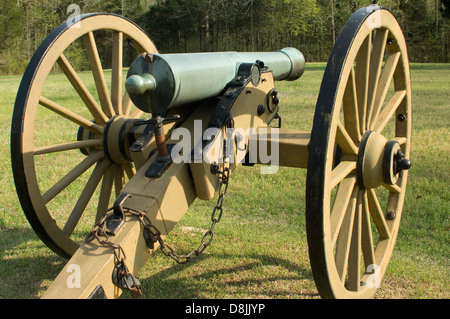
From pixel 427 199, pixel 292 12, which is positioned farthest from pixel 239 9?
pixel 427 199

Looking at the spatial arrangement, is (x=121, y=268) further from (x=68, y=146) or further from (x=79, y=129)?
(x=79, y=129)

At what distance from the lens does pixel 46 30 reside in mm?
30266

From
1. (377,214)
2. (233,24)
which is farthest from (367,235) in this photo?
(233,24)

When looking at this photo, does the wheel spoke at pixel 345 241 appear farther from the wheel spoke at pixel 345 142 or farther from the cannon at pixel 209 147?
the wheel spoke at pixel 345 142

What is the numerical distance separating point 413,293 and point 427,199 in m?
1.71

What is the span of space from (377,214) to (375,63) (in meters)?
0.85

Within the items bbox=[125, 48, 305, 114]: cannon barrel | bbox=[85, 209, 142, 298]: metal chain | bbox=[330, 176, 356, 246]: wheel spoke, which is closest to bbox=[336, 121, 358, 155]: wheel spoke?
bbox=[330, 176, 356, 246]: wheel spoke

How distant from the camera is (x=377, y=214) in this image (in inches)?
108

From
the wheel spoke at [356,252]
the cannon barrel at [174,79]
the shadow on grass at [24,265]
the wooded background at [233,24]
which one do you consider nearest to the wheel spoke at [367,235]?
the wheel spoke at [356,252]

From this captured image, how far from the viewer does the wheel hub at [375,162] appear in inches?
93.0

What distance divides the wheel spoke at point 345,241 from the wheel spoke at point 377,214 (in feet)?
1.04

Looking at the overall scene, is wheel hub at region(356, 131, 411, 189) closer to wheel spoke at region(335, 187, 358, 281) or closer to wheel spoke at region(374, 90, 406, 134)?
wheel spoke at region(335, 187, 358, 281)

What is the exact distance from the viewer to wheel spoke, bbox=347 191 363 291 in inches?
96.0

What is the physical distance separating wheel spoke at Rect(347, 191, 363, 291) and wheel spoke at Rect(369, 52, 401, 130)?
19.0 inches
